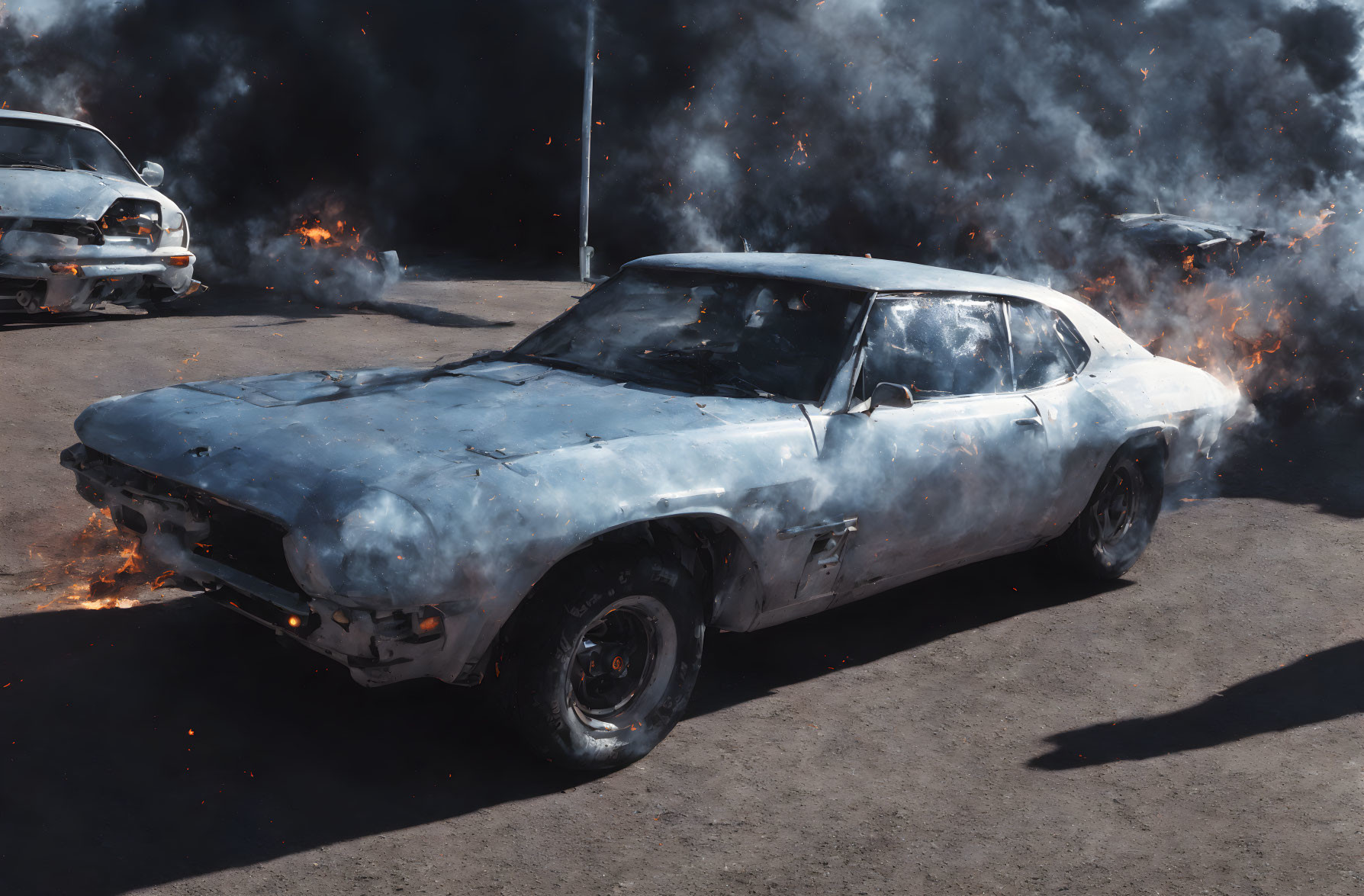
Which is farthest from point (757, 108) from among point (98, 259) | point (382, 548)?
point (382, 548)

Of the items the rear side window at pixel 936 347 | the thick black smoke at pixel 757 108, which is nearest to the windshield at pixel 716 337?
the rear side window at pixel 936 347

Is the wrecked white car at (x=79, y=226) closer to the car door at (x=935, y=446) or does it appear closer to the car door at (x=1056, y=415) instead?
the car door at (x=935, y=446)

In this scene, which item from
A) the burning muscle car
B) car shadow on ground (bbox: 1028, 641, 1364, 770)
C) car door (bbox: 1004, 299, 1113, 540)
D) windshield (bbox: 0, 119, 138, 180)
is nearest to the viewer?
the burning muscle car

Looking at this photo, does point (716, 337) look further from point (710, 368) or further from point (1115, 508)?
point (1115, 508)

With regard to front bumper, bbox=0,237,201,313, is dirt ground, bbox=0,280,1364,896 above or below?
below

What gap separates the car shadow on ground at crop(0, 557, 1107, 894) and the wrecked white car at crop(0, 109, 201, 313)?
20.3ft

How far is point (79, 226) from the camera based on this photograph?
30.6ft

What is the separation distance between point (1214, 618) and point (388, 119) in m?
18.8

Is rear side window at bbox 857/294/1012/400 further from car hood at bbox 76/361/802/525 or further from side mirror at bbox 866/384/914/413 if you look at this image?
car hood at bbox 76/361/802/525

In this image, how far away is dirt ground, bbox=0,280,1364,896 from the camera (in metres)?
2.80

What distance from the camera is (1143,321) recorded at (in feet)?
35.2

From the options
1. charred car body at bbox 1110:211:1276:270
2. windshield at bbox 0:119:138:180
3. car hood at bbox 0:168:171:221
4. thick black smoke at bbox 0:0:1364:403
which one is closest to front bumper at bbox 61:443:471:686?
car hood at bbox 0:168:171:221

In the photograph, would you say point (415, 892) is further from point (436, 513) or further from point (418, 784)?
point (436, 513)

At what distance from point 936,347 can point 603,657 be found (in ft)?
5.71
